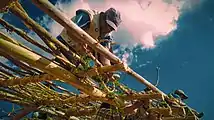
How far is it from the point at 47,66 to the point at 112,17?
882mm

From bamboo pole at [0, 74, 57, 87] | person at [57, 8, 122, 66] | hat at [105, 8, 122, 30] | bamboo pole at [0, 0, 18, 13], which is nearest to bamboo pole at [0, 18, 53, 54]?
bamboo pole at [0, 74, 57, 87]

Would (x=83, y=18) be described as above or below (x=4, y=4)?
above

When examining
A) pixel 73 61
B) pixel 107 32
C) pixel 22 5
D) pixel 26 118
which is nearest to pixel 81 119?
pixel 26 118

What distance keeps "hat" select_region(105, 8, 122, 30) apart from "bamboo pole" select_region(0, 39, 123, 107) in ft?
1.85

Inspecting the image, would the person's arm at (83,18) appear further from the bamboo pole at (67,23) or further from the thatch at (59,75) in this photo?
the bamboo pole at (67,23)

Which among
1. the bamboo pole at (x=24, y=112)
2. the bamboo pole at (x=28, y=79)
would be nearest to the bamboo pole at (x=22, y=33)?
the bamboo pole at (x=28, y=79)

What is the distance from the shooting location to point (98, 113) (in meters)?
2.94

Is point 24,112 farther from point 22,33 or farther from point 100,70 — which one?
point 100,70

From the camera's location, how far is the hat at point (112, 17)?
2.46 m

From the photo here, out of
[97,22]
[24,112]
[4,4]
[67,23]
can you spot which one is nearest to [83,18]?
[97,22]

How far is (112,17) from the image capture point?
246cm

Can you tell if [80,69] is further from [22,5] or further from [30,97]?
[30,97]

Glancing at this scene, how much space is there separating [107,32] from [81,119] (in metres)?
1.80

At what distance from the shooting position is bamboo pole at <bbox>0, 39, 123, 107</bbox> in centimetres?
153
